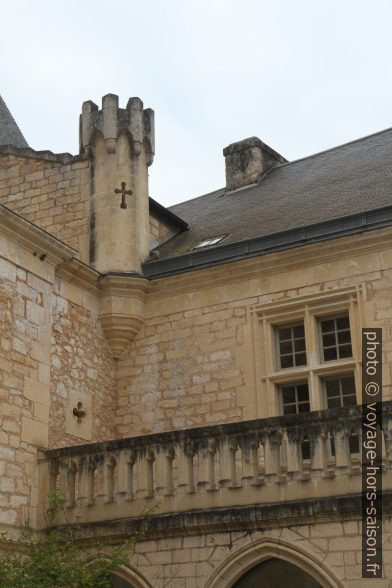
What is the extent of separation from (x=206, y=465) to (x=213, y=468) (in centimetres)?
7

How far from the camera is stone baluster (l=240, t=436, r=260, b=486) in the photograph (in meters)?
9.26

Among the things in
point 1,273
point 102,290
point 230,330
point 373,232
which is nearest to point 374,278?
point 373,232

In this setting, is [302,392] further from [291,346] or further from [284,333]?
[284,333]

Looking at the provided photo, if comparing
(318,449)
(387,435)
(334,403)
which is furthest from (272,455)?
(334,403)

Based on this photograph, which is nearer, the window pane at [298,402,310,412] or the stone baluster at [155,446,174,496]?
the stone baluster at [155,446,174,496]

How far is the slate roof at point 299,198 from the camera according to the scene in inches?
501

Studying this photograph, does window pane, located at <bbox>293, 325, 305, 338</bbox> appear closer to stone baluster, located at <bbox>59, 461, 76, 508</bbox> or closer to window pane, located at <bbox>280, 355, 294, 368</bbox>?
window pane, located at <bbox>280, 355, 294, 368</bbox>

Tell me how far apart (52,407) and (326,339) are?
3388 millimetres

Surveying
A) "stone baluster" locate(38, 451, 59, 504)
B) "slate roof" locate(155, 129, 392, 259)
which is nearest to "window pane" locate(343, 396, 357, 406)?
"slate roof" locate(155, 129, 392, 259)

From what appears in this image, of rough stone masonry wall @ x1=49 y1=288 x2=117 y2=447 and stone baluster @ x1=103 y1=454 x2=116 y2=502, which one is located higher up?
rough stone masonry wall @ x1=49 y1=288 x2=117 y2=447

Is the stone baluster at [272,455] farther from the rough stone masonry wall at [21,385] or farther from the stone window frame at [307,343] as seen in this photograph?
the rough stone masonry wall at [21,385]

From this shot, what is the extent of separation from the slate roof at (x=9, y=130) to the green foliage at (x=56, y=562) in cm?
759

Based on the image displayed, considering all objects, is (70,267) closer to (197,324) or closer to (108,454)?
(197,324)

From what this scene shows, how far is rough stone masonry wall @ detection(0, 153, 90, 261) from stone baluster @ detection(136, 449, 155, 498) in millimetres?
3940
